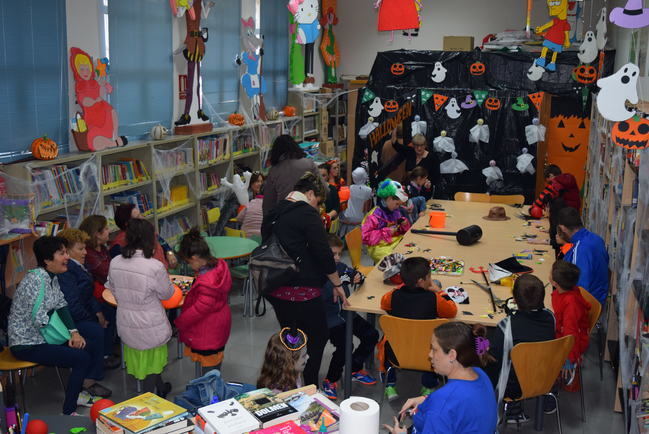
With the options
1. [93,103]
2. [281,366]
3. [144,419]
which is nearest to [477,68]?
[93,103]

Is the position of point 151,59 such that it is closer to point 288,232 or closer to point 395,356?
point 288,232

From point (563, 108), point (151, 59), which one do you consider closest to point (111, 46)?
point (151, 59)

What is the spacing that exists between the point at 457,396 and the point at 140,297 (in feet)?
7.58

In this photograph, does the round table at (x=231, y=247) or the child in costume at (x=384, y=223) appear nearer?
the child in costume at (x=384, y=223)

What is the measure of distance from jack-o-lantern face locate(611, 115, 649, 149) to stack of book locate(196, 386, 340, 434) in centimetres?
187

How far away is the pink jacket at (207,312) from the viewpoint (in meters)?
4.23

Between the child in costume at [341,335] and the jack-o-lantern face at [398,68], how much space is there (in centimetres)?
504

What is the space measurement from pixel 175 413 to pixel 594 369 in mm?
3641

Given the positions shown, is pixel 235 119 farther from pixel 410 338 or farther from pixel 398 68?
pixel 410 338

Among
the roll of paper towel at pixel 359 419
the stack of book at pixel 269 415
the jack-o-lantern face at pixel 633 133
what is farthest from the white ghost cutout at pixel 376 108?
the roll of paper towel at pixel 359 419

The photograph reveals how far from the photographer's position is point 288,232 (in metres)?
3.95

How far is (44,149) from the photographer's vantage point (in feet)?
17.0

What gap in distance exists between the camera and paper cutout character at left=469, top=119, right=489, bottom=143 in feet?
29.0

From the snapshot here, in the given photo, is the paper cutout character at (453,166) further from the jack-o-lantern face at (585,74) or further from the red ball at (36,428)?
the red ball at (36,428)
